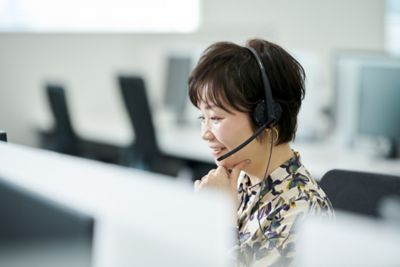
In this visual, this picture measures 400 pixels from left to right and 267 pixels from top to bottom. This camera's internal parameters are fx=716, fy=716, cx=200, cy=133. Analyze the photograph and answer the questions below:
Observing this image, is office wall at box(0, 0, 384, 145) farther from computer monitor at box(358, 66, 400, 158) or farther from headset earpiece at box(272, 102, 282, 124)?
headset earpiece at box(272, 102, 282, 124)

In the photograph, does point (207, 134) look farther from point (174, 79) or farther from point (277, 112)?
point (174, 79)

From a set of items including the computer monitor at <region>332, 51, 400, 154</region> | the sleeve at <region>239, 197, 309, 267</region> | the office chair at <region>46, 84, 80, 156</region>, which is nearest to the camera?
the sleeve at <region>239, 197, 309, 267</region>

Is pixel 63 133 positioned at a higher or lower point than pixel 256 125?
lower

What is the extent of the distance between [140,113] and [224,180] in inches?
93.1

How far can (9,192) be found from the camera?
0.87 m

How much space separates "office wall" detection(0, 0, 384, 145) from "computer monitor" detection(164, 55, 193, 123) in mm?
83

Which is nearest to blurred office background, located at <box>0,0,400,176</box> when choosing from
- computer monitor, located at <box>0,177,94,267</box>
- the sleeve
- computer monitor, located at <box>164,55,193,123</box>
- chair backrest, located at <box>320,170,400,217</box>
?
computer monitor, located at <box>164,55,193,123</box>

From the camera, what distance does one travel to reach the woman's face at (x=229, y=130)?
Result: 4.11ft

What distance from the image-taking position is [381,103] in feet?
10.6

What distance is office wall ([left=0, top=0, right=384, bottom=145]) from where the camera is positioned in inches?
170

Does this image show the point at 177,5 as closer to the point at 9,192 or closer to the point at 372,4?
the point at 372,4

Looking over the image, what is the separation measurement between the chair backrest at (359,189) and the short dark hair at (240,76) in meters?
0.23

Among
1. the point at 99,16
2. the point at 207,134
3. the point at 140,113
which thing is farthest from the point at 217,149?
the point at 99,16

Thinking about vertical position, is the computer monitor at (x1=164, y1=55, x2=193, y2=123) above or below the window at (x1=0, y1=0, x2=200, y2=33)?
below
